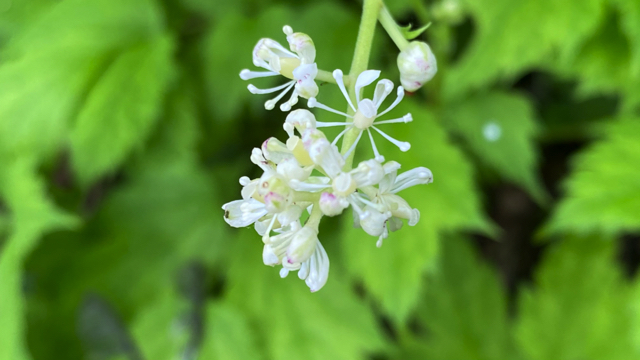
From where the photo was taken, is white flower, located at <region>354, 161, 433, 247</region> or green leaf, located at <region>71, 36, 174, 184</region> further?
green leaf, located at <region>71, 36, 174, 184</region>

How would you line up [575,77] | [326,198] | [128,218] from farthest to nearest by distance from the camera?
[128,218], [575,77], [326,198]

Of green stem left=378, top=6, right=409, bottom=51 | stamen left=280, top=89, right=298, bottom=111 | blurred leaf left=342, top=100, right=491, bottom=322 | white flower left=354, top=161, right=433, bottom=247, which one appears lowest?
white flower left=354, top=161, right=433, bottom=247

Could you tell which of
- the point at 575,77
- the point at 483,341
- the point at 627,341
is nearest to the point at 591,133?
the point at 575,77

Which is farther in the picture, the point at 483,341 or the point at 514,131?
the point at 483,341

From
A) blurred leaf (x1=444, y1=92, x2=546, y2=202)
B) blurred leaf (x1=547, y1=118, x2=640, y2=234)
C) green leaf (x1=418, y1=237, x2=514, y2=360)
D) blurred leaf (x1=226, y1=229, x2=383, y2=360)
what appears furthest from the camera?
green leaf (x1=418, y1=237, x2=514, y2=360)

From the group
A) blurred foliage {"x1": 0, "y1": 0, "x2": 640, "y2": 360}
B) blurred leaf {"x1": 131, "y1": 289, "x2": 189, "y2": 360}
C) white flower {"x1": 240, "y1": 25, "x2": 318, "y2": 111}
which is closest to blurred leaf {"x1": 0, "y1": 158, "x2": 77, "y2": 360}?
blurred foliage {"x1": 0, "y1": 0, "x2": 640, "y2": 360}

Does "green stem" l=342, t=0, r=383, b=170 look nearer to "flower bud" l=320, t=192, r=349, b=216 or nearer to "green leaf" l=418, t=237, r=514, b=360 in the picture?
"flower bud" l=320, t=192, r=349, b=216

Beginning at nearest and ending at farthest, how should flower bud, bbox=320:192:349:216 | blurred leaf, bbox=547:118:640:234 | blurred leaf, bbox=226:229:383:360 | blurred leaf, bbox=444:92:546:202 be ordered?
flower bud, bbox=320:192:349:216 → blurred leaf, bbox=547:118:640:234 → blurred leaf, bbox=444:92:546:202 → blurred leaf, bbox=226:229:383:360

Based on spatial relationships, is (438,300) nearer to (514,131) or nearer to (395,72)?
(514,131)
